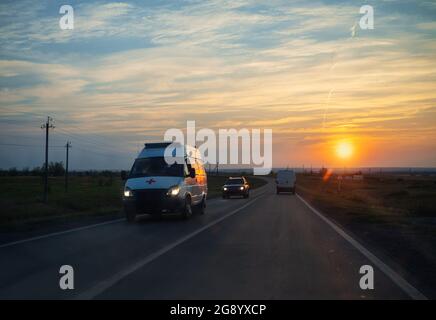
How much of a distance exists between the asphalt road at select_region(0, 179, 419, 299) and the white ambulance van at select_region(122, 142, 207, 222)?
10.2 feet

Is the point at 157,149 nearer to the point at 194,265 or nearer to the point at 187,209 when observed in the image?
the point at 187,209

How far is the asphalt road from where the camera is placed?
833cm

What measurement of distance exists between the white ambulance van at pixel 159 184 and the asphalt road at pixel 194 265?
3106mm

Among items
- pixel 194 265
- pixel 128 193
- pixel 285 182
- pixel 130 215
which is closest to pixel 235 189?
pixel 285 182

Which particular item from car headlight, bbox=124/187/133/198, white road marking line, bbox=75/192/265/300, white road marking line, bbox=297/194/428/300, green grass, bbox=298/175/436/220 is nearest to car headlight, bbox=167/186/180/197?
car headlight, bbox=124/187/133/198

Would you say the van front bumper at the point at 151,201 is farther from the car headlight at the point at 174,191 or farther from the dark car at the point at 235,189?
the dark car at the point at 235,189

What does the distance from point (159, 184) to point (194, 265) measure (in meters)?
10.4

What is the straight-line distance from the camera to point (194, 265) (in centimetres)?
1073

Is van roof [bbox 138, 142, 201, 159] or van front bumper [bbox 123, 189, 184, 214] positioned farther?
van roof [bbox 138, 142, 201, 159]

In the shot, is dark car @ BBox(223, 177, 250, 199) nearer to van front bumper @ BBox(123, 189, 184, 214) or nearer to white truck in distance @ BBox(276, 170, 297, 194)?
white truck in distance @ BBox(276, 170, 297, 194)

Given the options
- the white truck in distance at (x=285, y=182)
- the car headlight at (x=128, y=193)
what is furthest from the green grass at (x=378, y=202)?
the car headlight at (x=128, y=193)
